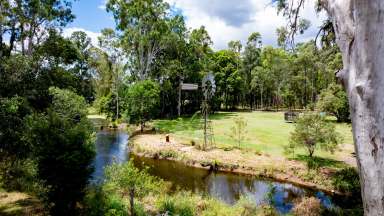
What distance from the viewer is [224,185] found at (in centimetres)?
1705

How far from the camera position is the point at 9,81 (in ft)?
34.0

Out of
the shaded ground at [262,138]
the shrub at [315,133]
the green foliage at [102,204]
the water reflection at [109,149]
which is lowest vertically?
the water reflection at [109,149]

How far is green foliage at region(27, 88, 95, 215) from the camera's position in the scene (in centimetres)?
889

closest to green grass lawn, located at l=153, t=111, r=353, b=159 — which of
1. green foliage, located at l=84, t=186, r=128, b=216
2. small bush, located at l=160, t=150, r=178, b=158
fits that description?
small bush, located at l=160, t=150, r=178, b=158

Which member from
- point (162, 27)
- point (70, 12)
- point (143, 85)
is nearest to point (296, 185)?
point (70, 12)

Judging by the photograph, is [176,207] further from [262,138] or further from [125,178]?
[262,138]

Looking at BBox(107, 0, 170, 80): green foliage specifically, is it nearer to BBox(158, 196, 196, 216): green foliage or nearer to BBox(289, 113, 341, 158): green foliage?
BBox(289, 113, 341, 158): green foliage

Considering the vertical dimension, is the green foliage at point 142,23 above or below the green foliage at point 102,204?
above

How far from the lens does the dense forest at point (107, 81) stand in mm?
9141

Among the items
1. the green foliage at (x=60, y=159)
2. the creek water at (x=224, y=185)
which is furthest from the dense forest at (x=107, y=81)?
the creek water at (x=224, y=185)

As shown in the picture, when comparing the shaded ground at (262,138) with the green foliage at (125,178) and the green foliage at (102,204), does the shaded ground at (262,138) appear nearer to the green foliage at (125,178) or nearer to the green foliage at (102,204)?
the green foliage at (125,178)

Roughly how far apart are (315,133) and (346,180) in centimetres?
345

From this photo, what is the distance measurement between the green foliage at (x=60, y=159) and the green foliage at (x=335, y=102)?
28.4m

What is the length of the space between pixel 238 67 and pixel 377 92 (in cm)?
6067
